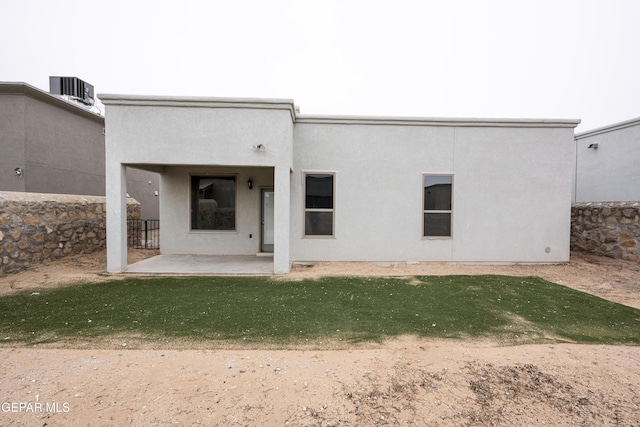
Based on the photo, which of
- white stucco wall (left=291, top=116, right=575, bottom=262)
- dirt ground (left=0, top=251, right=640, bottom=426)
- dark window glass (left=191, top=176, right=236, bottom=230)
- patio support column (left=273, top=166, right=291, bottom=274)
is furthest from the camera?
dark window glass (left=191, top=176, right=236, bottom=230)

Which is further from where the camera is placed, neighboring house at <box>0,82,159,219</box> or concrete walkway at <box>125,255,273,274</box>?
neighboring house at <box>0,82,159,219</box>

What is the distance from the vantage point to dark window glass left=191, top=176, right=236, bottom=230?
968 cm

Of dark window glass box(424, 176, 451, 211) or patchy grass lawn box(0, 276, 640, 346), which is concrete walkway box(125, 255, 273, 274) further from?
dark window glass box(424, 176, 451, 211)

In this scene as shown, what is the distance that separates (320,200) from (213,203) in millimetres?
3740

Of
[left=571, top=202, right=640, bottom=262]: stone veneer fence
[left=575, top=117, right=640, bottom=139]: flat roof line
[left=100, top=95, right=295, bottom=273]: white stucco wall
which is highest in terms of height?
[left=575, top=117, right=640, bottom=139]: flat roof line

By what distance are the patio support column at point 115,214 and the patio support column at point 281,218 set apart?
3722 millimetres

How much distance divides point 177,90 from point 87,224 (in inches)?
1077

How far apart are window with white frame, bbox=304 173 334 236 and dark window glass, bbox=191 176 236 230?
110 inches

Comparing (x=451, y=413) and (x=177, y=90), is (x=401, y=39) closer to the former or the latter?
(x=451, y=413)

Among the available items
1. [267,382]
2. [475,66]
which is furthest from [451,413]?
[475,66]

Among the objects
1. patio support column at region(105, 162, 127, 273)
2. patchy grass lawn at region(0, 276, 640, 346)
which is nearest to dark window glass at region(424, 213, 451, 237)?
patchy grass lawn at region(0, 276, 640, 346)

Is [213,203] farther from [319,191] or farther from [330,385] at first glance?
[330,385]

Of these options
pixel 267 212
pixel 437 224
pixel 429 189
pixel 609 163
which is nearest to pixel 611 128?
pixel 609 163

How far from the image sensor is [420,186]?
8.43 m
